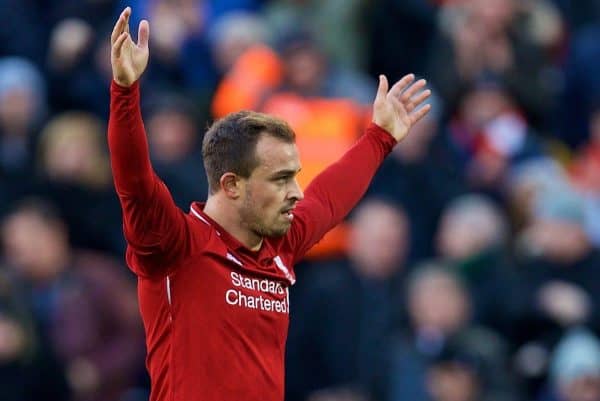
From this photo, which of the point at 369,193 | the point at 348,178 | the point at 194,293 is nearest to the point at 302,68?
the point at 369,193

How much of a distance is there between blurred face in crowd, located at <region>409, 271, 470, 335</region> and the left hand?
3322 millimetres

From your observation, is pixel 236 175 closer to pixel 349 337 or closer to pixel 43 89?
pixel 349 337

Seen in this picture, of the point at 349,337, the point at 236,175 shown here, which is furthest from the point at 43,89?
the point at 236,175

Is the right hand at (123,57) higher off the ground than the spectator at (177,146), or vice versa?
the right hand at (123,57)

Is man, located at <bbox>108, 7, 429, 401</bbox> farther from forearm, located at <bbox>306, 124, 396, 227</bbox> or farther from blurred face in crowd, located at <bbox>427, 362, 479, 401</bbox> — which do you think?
blurred face in crowd, located at <bbox>427, 362, 479, 401</bbox>

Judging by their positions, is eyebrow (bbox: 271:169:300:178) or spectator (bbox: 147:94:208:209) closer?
eyebrow (bbox: 271:169:300:178)

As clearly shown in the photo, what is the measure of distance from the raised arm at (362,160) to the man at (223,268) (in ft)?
1.73

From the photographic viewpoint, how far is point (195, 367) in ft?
19.4

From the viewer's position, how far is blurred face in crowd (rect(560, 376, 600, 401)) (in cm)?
1011

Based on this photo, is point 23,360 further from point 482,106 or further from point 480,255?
point 482,106

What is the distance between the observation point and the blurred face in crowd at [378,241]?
1054 centimetres

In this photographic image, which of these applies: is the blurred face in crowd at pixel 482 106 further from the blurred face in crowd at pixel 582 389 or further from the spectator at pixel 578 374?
the blurred face in crowd at pixel 582 389

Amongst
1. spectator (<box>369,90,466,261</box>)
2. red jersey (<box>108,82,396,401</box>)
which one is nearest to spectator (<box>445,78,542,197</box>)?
spectator (<box>369,90,466,261</box>)

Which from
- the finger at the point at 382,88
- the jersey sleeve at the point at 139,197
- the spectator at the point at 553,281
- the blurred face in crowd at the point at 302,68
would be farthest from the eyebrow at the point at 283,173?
the blurred face in crowd at the point at 302,68
